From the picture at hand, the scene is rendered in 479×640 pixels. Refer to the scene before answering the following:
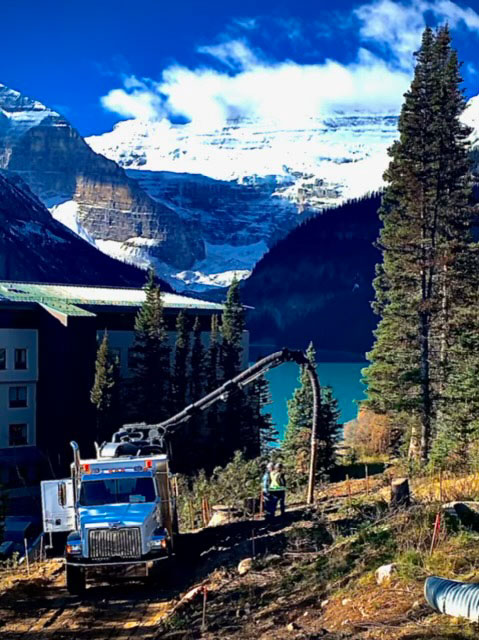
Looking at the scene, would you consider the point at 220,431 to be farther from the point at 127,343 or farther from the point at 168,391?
the point at 127,343

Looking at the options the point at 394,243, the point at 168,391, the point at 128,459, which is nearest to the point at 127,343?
the point at 168,391

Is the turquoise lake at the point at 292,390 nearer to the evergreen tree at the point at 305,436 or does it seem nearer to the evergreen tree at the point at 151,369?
the evergreen tree at the point at 151,369

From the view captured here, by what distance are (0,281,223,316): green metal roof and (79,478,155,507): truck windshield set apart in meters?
33.6

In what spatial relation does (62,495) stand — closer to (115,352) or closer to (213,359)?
(115,352)

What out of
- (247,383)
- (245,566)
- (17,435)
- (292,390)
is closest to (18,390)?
(17,435)

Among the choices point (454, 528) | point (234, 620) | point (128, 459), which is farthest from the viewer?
point (128, 459)

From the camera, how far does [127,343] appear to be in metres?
55.3

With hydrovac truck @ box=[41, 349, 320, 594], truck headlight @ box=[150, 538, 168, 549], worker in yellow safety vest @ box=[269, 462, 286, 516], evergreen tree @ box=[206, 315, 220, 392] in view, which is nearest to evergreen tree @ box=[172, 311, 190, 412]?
evergreen tree @ box=[206, 315, 220, 392]

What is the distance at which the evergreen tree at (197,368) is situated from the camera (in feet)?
178

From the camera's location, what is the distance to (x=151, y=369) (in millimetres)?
51250

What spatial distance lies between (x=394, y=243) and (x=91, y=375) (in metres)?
24.9

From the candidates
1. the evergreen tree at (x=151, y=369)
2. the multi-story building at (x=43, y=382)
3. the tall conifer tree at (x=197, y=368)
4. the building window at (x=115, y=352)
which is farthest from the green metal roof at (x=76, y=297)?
the tall conifer tree at (x=197, y=368)

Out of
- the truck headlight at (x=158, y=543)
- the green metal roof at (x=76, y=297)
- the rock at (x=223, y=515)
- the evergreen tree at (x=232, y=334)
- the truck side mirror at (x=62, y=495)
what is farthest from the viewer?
the evergreen tree at (x=232, y=334)

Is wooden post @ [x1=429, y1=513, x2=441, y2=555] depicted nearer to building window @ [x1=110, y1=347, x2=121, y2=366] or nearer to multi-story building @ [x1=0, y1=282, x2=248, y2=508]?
multi-story building @ [x1=0, y1=282, x2=248, y2=508]
